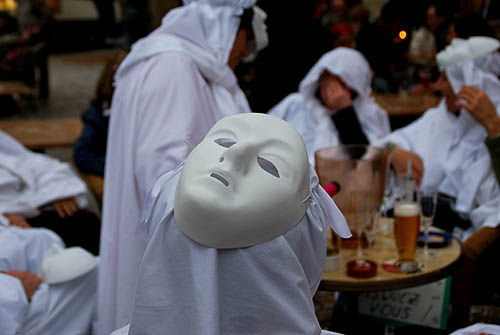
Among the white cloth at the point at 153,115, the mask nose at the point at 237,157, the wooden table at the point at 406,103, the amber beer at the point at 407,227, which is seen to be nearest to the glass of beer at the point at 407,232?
the amber beer at the point at 407,227

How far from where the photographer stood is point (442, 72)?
3.27 metres

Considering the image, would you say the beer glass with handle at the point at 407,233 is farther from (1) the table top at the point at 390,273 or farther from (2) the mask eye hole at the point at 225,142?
(2) the mask eye hole at the point at 225,142

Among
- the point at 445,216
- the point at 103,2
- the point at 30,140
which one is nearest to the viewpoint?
the point at 445,216

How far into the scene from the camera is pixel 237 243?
3.68 feet

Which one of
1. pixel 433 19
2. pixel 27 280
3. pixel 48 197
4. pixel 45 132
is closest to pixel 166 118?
pixel 27 280

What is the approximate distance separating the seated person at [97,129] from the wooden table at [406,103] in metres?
2.15

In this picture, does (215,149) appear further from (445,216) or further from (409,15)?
(409,15)

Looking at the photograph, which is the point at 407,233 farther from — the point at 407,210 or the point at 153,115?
the point at 153,115

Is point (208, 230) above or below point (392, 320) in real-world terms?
above

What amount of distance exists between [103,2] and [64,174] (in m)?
12.7

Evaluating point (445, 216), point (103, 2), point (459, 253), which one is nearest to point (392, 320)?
point (459, 253)

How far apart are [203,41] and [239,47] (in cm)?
22

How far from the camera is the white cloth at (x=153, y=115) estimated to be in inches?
85.8

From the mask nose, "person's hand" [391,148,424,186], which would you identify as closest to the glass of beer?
"person's hand" [391,148,424,186]
